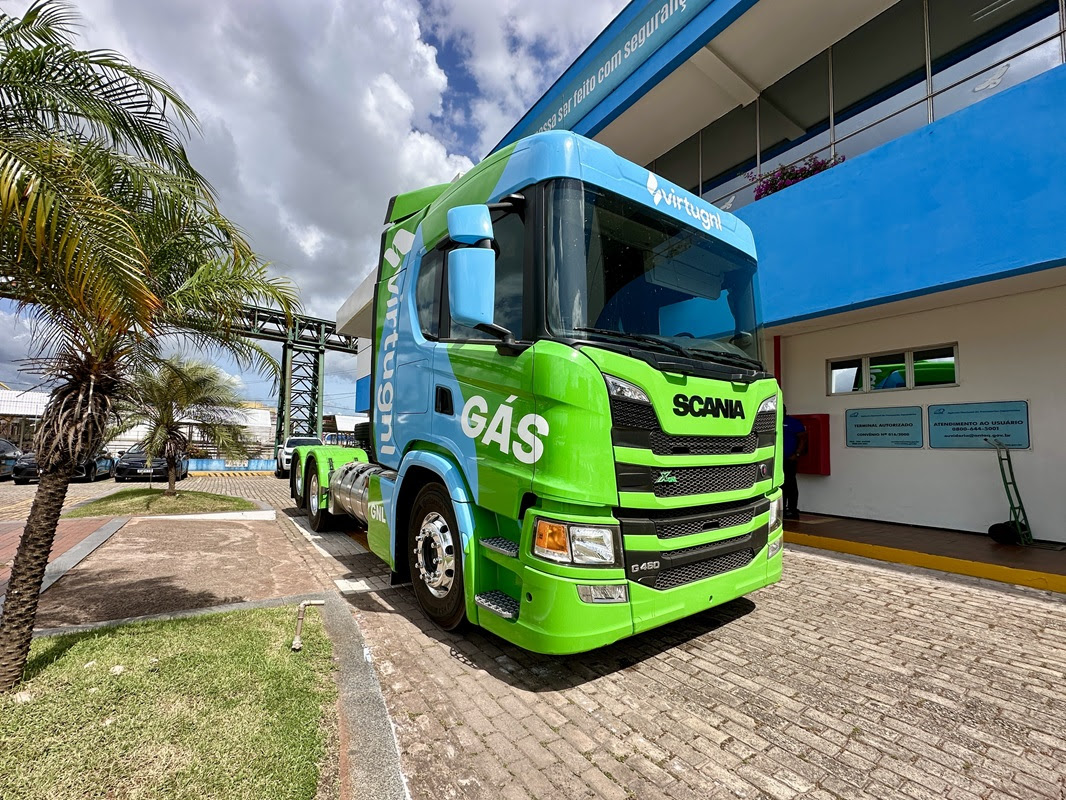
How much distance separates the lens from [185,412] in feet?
38.6

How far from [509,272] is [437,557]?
2.07 meters

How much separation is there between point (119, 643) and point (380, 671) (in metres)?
1.66

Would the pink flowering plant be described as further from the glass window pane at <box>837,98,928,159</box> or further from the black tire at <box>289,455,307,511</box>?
the black tire at <box>289,455,307,511</box>

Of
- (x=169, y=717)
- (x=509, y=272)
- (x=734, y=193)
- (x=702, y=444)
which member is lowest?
(x=169, y=717)

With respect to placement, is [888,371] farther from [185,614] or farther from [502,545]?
[185,614]

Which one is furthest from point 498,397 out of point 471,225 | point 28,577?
point 28,577

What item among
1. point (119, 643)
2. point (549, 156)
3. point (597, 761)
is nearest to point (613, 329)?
point (549, 156)

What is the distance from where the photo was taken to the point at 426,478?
A: 393 centimetres

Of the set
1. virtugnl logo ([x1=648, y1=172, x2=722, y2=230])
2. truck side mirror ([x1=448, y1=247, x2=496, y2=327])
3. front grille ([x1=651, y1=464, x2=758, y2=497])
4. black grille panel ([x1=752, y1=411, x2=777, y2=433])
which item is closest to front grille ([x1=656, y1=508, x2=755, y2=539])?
front grille ([x1=651, y1=464, x2=758, y2=497])

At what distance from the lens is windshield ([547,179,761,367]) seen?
9.51 ft

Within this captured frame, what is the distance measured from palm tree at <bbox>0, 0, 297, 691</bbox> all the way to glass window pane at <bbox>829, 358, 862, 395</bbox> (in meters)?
8.54

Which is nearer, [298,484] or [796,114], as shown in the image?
[796,114]

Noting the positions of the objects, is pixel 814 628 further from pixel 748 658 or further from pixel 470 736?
pixel 470 736

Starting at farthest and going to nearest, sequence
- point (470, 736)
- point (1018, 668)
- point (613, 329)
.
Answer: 1. point (1018, 668)
2. point (613, 329)
3. point (470, 736)
